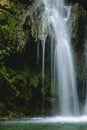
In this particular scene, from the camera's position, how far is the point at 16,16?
15.3 metres

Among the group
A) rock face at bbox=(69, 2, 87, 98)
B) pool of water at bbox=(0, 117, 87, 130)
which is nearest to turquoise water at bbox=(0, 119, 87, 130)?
pool of water at bbox=(0, 117, 87, 130)

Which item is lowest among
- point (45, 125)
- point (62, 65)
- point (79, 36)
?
point (45, 125)

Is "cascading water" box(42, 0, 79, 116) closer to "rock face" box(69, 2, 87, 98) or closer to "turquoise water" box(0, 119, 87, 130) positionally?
"rock face" box(69, 2, 87, 98)

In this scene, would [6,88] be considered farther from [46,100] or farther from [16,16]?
[16,16]

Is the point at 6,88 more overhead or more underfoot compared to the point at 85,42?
more underfoot

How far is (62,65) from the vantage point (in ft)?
48.7

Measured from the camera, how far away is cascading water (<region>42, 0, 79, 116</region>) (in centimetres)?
1469

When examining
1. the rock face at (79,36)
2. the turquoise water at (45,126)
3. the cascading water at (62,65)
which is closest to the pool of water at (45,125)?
the turquoise water at (45,126)

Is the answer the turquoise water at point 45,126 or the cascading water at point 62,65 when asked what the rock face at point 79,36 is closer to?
the cascading water at point 62,65

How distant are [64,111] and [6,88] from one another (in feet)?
8.57

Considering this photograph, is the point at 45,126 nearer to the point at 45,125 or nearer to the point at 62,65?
the point at 45,125

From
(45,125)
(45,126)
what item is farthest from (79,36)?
(45,126)

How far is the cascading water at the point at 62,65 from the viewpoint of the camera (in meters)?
14.7

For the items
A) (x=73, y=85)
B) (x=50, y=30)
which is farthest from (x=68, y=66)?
(x=50, y=30)
